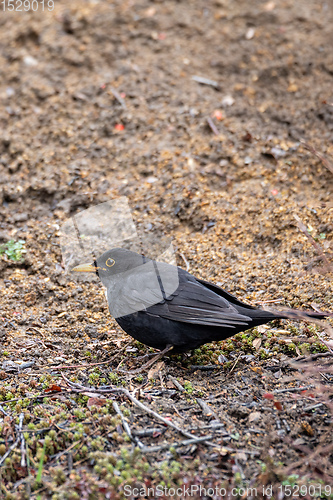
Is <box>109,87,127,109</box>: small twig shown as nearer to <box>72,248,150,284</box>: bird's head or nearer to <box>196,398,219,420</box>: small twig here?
<box>72,248,150,284</box>: bird's head

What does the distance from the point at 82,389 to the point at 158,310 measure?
868 mm

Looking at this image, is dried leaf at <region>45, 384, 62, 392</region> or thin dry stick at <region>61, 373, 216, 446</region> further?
dried leaf at <region>45, 384, 62, 392</region>

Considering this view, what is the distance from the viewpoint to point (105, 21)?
7605 millimetres

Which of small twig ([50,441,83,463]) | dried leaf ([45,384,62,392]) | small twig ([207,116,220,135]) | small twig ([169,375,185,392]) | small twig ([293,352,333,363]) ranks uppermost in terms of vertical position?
small twig ([207,116,220,135])

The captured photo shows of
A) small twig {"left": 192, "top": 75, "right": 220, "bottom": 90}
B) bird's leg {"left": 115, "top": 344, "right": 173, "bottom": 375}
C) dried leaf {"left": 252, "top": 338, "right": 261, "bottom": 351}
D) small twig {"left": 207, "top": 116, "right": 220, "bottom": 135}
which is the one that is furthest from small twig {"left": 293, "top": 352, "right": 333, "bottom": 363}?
small twig {"left": 192, "top": 75, "right": 220, "bottom": 90}

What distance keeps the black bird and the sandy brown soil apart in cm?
30

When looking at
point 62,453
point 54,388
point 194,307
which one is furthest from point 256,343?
Answer: point 62,453

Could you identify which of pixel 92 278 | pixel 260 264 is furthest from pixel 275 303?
pixel 92 278

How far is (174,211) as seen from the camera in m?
5.59

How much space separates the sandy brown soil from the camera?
2900mm

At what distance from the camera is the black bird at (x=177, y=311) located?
371 cm

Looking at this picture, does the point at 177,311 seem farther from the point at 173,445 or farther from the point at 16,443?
the point at 16,443

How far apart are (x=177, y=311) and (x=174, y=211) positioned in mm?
1999

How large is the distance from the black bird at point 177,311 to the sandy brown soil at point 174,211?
0.30 meters
